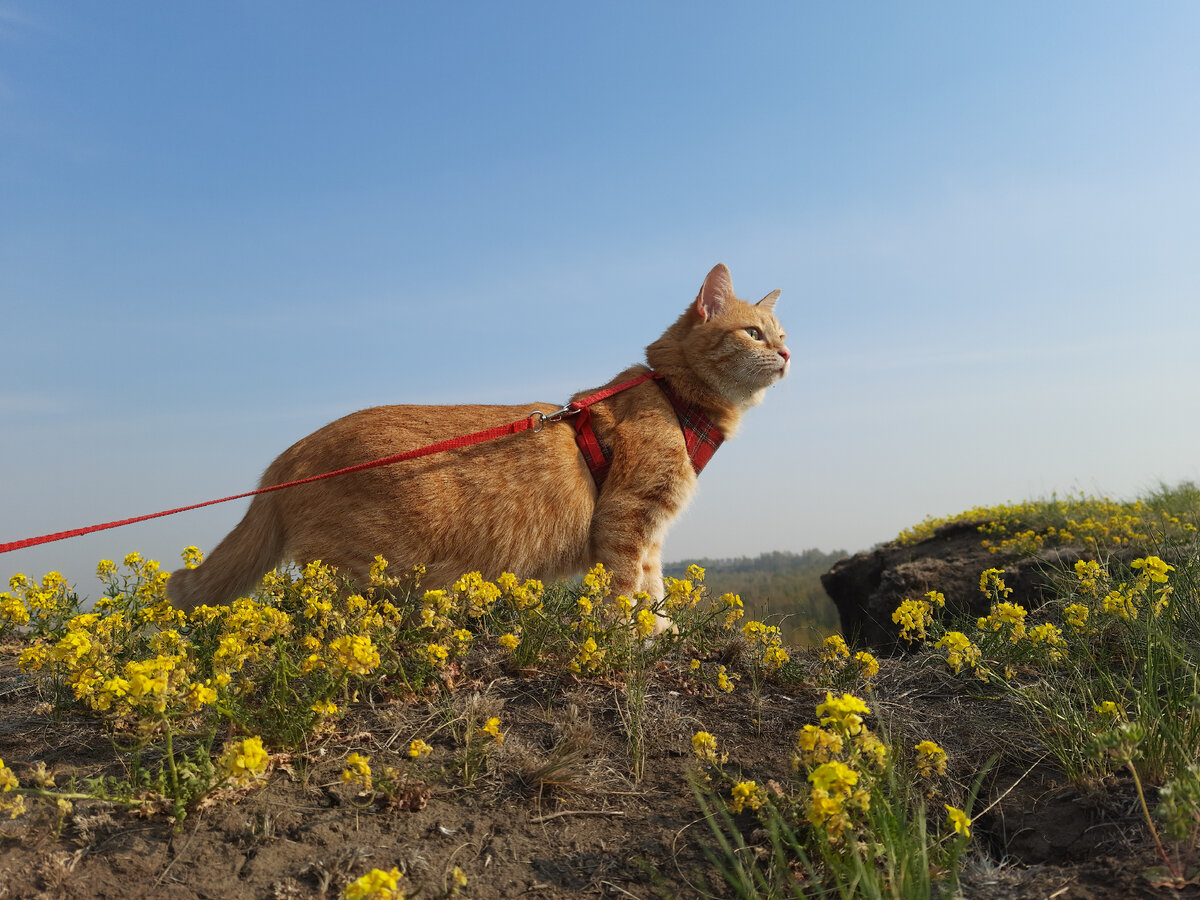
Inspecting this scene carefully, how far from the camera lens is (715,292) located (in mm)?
5172

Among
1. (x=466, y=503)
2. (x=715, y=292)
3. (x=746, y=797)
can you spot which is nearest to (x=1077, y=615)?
(x=746, y=797)

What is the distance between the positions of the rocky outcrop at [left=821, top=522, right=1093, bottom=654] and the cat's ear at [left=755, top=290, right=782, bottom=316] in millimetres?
2469

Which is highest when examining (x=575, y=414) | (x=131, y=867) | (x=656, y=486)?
(x=575, y=414)

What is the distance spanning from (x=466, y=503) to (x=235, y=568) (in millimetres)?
1404

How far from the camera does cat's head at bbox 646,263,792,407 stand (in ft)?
16.3

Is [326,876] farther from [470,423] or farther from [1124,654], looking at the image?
[1124,654]

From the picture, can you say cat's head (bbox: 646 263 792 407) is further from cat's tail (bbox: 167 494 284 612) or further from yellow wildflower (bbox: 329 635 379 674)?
yellow wildflower (bbox: 329 635 379 674)

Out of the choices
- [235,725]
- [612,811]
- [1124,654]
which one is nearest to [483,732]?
[612,811]

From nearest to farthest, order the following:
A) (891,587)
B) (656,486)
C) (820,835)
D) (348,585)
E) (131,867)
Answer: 1. (820,835)
2. (131,867)
3. (348,585)
4. (656,486)
5. (891,587)

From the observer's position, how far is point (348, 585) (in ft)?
13.3

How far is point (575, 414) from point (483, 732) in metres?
2.32

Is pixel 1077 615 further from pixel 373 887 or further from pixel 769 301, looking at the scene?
pixel 373 887

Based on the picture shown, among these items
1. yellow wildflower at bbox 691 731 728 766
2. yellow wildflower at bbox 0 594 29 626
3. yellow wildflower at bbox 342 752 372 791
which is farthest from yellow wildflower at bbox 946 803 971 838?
yellow wildflower at bbox 0 594 29 626

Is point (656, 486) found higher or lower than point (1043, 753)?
higher
